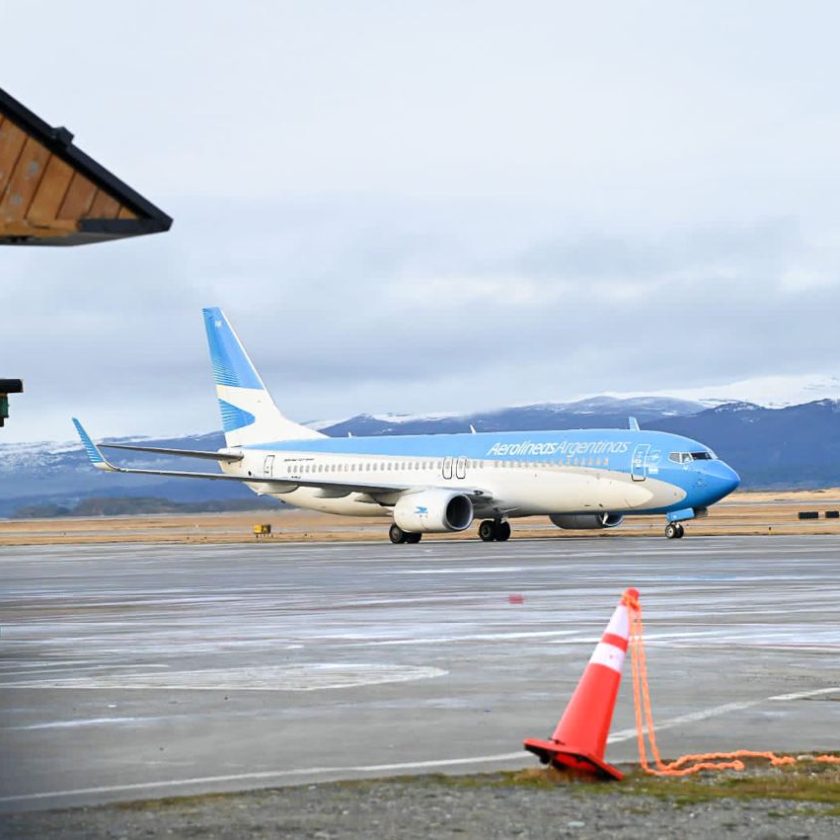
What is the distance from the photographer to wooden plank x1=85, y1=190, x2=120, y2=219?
12229mm

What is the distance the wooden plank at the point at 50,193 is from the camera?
12.1 metres

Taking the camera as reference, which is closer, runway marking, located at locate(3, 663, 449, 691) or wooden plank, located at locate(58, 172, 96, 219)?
wooden plank, located at locate(58, 172, 96, 219)

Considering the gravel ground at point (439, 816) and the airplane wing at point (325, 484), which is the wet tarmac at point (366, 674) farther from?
the airplane wing at point (325, 484)

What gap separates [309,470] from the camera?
221 feet

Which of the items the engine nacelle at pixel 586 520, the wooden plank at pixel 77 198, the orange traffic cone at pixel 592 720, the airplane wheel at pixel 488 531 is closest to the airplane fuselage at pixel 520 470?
the airplane wheel at pixel 488 531

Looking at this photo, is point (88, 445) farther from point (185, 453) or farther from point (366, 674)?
point (366, 674)

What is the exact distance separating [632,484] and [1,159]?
149ft

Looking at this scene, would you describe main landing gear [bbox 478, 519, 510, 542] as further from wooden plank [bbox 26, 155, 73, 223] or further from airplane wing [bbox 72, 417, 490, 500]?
wooden plank [bbox 26, 155, 73, 223]

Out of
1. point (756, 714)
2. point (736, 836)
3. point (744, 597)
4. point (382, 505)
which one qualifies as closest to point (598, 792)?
point (736, 836)

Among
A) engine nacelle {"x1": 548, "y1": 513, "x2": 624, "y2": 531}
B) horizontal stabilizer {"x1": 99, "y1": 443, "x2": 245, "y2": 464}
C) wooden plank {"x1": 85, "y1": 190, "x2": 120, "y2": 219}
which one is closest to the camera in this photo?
wooden plank {"x1": 85, "y1": 190, "x2": 120, "y2": 219}

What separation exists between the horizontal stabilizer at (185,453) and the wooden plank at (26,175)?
46.9m

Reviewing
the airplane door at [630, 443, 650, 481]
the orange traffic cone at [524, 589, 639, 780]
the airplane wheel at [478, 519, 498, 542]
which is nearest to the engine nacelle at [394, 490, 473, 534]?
the airplane wheel at [478, 519, 498, 542]

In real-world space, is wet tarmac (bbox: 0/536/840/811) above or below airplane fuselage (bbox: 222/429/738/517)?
below

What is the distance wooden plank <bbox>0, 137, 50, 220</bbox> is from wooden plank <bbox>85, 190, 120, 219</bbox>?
0.40 meters
